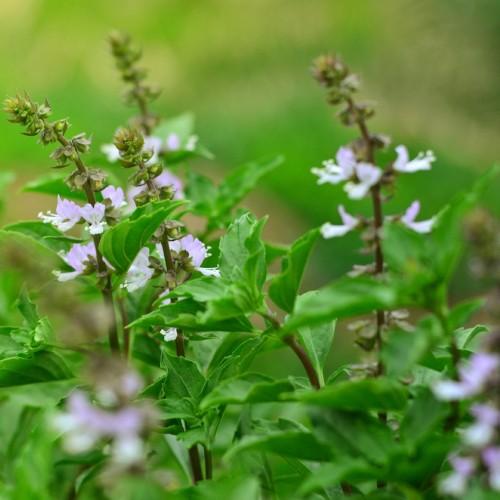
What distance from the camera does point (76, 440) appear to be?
31.9 inches

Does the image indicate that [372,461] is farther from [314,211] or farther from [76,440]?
[314,211]

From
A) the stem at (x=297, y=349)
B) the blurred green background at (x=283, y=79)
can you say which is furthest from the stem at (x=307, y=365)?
the blurred green background at (x=283, y=79)

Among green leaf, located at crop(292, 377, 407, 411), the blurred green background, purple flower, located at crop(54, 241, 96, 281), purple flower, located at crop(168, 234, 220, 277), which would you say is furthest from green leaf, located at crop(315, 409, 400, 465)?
the blurred green background

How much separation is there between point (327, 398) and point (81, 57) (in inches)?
331

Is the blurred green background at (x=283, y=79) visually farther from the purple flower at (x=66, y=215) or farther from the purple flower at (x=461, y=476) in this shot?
the purple flower at (x=461, y=476)

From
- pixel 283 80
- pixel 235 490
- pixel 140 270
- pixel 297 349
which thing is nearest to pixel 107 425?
pixel 235 490

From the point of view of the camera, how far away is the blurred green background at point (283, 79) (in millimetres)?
5816

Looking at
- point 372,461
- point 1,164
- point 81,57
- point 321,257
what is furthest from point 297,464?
point 81,57

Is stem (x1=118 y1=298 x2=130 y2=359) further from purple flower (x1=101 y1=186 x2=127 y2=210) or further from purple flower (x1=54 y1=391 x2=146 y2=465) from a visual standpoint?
purple flower (x1=54 y1=391 x2=146 y2=465)

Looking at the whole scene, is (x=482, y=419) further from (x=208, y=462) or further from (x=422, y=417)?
(x=208, y=462)

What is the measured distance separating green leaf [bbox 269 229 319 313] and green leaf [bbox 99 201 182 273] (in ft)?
0.54

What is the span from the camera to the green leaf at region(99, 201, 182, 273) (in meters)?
1.22

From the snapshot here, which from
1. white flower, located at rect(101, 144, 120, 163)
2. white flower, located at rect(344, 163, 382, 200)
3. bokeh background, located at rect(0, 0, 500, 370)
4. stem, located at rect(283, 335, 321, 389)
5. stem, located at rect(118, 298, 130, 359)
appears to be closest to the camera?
white flower, located at rect(344, 163, 382, 200)

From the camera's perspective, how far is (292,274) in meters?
1.15
